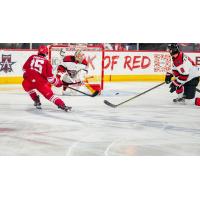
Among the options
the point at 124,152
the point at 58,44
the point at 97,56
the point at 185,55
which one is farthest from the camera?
the point at 97,56

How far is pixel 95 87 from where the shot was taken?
16.3ft

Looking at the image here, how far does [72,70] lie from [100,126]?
1222 mm

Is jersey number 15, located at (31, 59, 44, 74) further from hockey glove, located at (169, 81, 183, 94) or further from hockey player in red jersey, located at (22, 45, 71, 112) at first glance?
hockey glove, located at (169, 81, 183, 94)

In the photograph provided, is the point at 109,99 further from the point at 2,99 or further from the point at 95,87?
the point at 2,99

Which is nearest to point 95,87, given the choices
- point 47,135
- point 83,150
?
point 47,135

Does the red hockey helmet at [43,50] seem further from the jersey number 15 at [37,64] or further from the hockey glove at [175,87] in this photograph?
the hockey glove at [175,87]

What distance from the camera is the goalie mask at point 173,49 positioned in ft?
14.4

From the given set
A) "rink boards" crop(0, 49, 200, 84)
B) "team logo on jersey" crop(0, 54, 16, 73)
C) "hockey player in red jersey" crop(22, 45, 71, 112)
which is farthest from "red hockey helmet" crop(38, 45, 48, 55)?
"team logo on jersey" crop(0, 54, 16, 73)

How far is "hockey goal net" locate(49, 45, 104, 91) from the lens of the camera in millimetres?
4395

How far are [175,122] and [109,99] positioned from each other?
110 centimetres

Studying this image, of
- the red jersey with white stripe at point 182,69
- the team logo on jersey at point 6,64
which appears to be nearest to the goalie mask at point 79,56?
the team logo on jersey at point 6,64

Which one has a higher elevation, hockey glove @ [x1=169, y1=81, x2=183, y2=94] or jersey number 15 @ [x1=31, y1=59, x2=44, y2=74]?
jersey number 15 @ [x1=31, y1=59, x2=44, y2=74]

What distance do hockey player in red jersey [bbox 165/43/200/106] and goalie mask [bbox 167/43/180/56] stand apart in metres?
0.05

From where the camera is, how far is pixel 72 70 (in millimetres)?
4746
